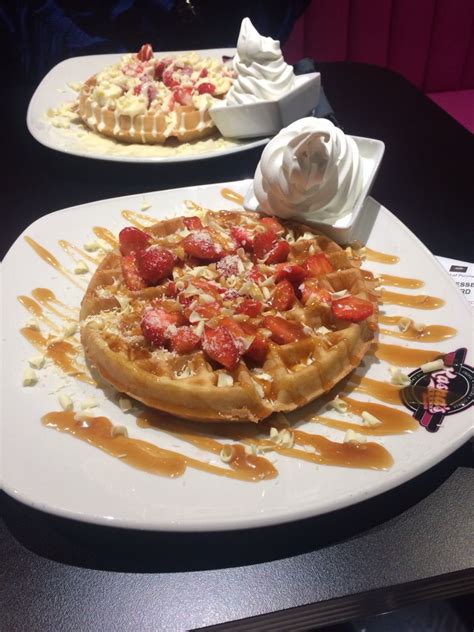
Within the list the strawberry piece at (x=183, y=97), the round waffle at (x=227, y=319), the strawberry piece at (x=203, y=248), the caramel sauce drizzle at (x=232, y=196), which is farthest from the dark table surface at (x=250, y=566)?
the strawberry piece at (x=183, y=97)

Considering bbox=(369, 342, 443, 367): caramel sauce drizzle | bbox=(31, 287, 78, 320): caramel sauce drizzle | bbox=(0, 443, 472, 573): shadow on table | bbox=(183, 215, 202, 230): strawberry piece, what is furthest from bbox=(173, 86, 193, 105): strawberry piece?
bbox=(0, 443, 472, 573): shadow on table

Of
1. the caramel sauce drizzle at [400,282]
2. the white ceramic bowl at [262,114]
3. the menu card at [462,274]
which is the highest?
the white ceramic bowl at [262,114]

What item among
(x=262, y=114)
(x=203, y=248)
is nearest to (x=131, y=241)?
(x=203, y=248)

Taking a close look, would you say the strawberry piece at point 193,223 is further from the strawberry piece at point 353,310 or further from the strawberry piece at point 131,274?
the strawberry piece at point 353,310

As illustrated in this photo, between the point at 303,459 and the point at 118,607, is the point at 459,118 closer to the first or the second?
the point at 303,459

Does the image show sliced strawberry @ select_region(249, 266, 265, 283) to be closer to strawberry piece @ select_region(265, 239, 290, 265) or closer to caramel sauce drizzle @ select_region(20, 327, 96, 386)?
strawberry piece @ select_region(265, 239, 290, 265)

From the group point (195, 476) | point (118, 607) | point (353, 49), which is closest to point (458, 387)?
point (195, 476)

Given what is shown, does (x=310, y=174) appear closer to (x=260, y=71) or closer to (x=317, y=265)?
(x=317, y=265)
